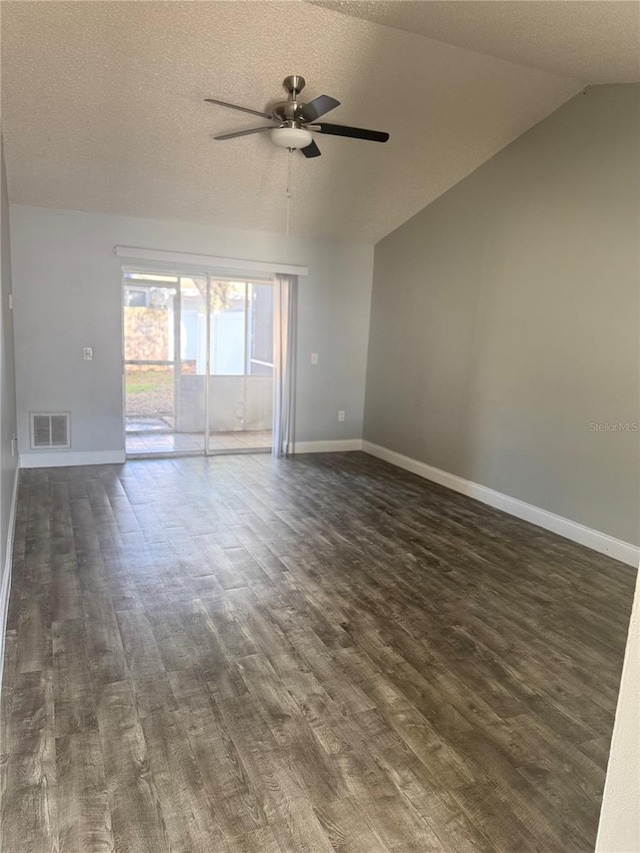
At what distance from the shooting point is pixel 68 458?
553cm

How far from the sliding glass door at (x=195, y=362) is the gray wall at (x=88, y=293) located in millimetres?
407

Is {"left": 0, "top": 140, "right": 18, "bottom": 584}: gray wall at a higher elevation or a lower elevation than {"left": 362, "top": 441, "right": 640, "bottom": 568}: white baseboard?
higher

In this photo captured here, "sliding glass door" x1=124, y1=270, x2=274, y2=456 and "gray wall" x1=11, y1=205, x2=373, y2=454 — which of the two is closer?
"gray wall" x1=11, y1=205, x2=373, y2=454

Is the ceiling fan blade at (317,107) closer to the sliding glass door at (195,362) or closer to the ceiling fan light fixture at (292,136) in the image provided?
the ceiling fan light fixture at (292,136)

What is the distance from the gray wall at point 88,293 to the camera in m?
5.16

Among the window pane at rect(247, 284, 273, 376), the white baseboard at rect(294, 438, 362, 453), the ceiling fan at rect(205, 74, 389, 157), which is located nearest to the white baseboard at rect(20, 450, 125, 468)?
the window pane at rect(247, 284, 273, 376)

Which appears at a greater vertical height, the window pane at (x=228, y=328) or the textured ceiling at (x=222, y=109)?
the textured ceiling at (x=222, y=109)

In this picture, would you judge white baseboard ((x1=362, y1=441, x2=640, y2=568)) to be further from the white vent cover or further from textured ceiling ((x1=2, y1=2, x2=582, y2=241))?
the white vent cover

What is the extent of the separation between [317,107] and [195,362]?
3.60 metres

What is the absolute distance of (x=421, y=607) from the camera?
2.94m

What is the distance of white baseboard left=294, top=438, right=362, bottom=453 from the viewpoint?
263 inches

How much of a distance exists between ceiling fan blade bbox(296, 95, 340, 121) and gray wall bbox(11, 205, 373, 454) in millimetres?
2576

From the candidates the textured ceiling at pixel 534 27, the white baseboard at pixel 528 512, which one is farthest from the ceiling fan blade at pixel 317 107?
the white baseboard at pixel 528 512

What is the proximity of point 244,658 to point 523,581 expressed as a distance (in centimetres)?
184
